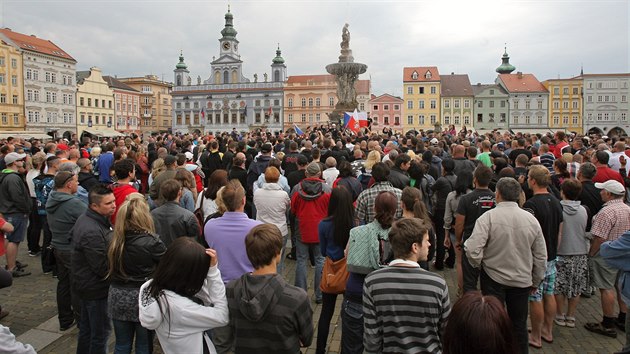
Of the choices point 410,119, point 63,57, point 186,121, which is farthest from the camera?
point 186,121

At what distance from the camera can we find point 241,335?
3.19 m

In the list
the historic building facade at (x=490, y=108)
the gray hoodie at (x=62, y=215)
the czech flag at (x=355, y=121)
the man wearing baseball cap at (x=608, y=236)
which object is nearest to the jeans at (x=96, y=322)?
the gray hoodie at (x=62, y=215)

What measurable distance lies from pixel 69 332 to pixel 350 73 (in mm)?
26874

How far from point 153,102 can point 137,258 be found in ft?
370

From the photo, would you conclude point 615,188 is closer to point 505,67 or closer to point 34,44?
point 34,44

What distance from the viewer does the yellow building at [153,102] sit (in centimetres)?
10575

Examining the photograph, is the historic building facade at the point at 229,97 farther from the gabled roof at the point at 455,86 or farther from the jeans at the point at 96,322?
the jeans at the point at 96,322

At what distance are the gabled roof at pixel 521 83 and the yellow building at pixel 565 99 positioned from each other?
232 cm

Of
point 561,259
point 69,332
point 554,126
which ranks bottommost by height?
point 69,332

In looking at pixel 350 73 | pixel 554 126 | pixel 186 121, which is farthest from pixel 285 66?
pixel 350 73

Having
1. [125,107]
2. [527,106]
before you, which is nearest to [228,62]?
[125,107]

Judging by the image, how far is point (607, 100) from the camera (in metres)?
86.2

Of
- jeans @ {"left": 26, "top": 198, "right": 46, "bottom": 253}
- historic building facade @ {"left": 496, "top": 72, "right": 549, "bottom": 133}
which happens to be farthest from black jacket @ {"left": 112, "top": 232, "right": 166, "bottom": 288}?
historic building facade @ {"left": 496, "top": 72, "right": 549, "bottom": 133}

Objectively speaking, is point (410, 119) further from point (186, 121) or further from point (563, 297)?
point (563, 297)
